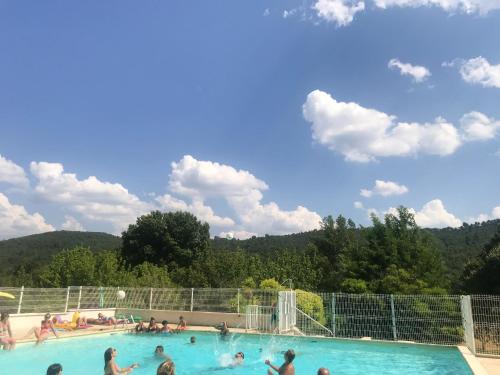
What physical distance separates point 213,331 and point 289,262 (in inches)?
585

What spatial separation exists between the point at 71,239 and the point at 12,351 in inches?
2649

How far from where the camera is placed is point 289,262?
3516cm

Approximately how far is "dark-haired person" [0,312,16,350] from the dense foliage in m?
12.6

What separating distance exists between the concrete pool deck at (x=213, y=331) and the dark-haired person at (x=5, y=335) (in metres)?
1.37

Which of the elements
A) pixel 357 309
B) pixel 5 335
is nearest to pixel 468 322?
pixel 357 309

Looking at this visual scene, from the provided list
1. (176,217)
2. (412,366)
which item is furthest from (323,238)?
(412,366)

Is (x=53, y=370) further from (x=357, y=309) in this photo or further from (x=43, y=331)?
(x=357, y=309)

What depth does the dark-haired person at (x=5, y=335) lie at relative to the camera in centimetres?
1546

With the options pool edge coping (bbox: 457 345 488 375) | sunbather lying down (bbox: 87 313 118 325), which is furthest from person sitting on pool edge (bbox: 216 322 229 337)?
pool edge coping (bbox: 457 345 488 375)

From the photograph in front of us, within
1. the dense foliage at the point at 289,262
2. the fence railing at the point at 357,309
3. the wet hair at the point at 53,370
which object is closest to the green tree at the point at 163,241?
the dense foliage at the point at 289,262

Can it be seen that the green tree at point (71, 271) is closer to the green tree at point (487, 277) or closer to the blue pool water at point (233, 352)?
the blue pool water at point (233, 352)

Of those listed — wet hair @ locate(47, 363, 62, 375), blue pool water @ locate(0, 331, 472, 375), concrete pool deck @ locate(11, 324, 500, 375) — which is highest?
wet hair @ locate(47, 363, 62, 375)

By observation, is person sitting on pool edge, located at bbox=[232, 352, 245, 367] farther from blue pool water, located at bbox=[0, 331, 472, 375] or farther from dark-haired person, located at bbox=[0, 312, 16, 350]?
A: dark-haired person, located at bbox=[0, 312, 16, 350]

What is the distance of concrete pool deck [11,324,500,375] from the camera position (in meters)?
12.4
